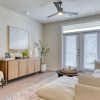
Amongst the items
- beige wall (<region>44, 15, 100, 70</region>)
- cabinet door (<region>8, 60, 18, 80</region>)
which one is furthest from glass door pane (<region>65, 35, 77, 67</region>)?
cabinet door (<region>8, 60, 18, 80</region>)

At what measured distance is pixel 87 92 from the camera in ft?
4.23

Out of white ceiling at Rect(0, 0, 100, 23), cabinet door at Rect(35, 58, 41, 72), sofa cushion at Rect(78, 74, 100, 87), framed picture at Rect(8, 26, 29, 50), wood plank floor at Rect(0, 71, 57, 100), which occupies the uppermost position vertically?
white ceiling at Rect(0, 0, 100, 23)

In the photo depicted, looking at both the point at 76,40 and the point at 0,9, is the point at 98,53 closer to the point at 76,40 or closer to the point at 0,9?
the point at 76,40

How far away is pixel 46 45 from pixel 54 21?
136cm

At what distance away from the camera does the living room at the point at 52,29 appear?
3.63m

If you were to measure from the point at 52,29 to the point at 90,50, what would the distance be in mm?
2236

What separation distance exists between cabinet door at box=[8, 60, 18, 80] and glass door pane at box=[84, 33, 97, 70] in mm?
3104

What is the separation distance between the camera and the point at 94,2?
3451mm

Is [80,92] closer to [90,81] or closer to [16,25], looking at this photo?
[90,81]

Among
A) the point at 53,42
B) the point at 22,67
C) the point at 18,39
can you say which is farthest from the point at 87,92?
the point at 53,42

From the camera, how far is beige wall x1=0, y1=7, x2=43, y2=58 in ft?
12.7

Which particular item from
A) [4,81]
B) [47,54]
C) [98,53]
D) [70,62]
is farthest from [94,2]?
[4,81]

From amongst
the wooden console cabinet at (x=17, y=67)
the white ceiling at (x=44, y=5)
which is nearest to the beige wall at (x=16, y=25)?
the white ceiling at (x=44, y=5)

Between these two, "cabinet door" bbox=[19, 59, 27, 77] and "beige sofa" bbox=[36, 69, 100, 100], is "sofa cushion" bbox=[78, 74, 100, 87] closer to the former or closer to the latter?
"beige sofa" bbox=[36, 69, 100, 100]
